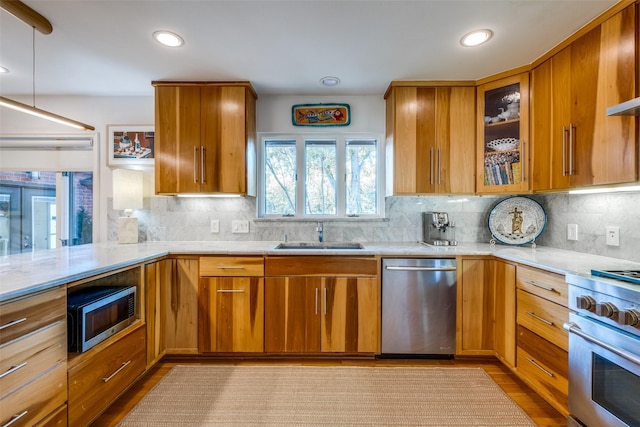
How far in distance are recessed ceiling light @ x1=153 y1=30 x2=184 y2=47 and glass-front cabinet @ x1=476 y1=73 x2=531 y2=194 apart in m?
2.40

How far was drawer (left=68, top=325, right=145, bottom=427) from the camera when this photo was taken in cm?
137

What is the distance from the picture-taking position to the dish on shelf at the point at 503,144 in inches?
87.0

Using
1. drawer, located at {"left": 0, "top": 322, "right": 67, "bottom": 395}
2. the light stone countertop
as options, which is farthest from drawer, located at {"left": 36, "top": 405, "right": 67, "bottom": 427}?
the light stone countertop

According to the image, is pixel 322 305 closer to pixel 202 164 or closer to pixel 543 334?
pixel 543 334

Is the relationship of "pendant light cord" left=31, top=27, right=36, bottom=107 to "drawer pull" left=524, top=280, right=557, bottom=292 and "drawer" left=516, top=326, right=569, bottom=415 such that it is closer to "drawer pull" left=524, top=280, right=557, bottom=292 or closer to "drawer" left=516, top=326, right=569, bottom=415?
"drawer pull" left=524, top=280, right=557, bottom=292

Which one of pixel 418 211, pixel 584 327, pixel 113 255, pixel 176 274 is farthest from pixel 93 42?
pixel 584 327

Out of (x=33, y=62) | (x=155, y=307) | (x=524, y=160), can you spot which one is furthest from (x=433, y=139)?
(x=33, y=62)

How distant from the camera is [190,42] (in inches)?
72.6

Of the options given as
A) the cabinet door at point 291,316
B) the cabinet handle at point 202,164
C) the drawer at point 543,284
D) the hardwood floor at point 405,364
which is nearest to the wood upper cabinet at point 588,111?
the drawer at point 543,284

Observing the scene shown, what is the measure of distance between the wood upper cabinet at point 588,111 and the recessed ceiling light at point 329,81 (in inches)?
60.5

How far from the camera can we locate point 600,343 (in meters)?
1.27

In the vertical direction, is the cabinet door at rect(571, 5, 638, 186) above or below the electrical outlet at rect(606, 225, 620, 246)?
above

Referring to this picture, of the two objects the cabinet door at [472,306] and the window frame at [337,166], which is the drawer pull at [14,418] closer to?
the window frame at [337,166]

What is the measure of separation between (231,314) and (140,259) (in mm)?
782
